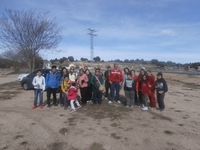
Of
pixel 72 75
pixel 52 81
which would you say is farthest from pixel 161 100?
pixel 52 81

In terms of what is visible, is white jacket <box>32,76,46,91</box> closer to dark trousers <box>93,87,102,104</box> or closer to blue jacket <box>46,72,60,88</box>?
blue jacket <box>46,72,60,88</box>

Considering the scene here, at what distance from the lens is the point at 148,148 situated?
3951 millimetres

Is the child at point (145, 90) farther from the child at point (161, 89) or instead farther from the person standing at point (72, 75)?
the person standing at point (72, 75)

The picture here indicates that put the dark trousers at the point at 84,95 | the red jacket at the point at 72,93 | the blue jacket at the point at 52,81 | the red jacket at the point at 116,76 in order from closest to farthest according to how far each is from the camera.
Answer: the red jacket at the point at 72,93 < the blue jacket at the point at 52,81 < the dark trousers at the point at 84,95 < the red jacket at the point at 116,76

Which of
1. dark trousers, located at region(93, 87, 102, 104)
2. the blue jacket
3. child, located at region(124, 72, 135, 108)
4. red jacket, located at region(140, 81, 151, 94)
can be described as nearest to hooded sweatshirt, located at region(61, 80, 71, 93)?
the blue jacket

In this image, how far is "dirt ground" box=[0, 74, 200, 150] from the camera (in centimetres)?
408

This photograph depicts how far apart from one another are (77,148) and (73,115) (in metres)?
2.49

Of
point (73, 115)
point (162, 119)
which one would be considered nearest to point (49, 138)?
point (73, 115)

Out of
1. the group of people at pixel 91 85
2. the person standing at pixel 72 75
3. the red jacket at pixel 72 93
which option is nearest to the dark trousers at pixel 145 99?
the group of people at pixel 91 85

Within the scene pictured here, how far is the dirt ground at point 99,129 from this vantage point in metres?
4.08

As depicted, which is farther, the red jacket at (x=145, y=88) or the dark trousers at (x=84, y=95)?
the dark trousers at (x=84, y=95)

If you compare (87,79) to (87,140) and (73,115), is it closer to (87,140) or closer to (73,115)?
(73,115)

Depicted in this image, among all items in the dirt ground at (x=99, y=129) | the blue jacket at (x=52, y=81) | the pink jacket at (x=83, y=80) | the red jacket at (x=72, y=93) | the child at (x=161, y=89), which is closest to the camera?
the dirt ground at (x=99, y=129)

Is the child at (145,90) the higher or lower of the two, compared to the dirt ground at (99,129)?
higher
